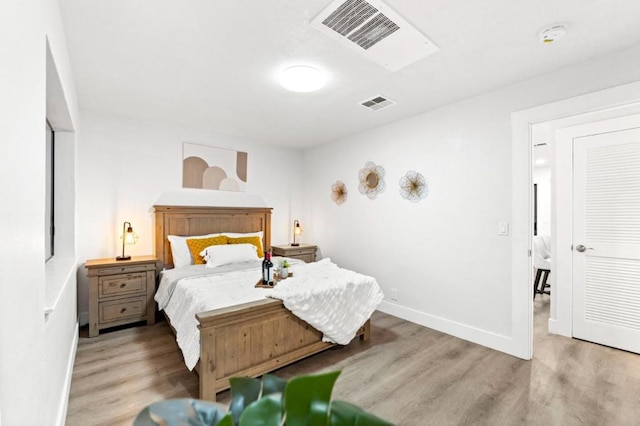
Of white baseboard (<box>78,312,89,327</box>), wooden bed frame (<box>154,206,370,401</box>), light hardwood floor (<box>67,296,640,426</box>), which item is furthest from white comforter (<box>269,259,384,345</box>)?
white baseboard (<box>78,312,89,327</box>)

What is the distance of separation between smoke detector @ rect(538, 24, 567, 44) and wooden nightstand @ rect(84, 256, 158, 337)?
13.4 feet

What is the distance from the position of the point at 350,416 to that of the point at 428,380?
219cm

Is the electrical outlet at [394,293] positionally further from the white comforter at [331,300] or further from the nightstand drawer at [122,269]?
the nightstand drawer at [122,269]

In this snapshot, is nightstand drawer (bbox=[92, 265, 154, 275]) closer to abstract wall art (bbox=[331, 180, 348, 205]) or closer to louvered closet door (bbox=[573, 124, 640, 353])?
abstract wall art (bbox=[331, 180, 348, 205])

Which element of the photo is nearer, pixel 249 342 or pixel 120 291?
pixel 249 342

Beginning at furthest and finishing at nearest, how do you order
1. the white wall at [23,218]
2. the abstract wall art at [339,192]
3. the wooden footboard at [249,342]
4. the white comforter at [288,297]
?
the abstract wall art at [339,192], the white comforter at [288,297], the wooden footboard at [249,342], the white wall at [23,218]

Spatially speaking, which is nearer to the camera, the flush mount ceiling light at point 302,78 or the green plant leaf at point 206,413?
the green plant leaf at point 206,413

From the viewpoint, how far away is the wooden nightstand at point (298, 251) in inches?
176

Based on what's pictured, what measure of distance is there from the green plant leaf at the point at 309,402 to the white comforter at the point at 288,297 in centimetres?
181

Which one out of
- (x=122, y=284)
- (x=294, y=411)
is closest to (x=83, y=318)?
(x=122, y=284)

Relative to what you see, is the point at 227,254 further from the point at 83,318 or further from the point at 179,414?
the point at 179,414

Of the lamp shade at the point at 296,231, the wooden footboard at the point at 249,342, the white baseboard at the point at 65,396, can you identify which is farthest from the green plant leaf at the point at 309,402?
the lamp shade at the point at 296,231

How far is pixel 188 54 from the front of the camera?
215 cm

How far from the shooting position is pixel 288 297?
233 centimetres
